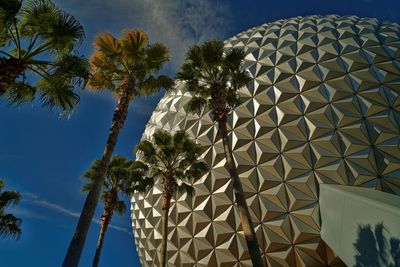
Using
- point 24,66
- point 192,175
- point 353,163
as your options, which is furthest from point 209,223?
point 24,66

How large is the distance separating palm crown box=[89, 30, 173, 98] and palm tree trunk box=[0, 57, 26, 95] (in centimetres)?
336

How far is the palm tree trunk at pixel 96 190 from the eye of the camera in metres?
6.46

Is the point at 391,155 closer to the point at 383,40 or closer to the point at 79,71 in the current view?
the point at 383,40

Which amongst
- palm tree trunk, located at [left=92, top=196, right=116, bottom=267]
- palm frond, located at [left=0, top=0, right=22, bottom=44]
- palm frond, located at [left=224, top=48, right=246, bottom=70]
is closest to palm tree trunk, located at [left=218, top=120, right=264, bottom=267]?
palm frond, located at [left=224, top=48, right=246, bottom=70]

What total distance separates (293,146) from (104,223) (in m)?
9.67

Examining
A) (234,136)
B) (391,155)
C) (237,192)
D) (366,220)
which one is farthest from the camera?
(234,136)

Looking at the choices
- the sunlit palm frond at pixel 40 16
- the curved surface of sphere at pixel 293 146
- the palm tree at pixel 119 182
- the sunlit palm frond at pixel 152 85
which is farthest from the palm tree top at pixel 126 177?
the sunlit palm frond at pixel 40 16

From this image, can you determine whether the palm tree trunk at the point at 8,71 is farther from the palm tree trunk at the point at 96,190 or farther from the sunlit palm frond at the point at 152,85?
the sunlit palm frond at the point at 152,85

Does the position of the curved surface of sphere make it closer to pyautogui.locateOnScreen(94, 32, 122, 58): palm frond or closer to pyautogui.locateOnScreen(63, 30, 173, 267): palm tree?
pyautogui.locateOnScreen(63, 30, 173, 267): palm tree

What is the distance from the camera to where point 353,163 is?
41.9 feet

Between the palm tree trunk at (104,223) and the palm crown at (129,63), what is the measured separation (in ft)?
20.5

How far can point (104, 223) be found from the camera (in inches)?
568

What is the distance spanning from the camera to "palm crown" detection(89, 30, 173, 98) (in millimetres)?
10641

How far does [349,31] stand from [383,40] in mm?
1879
